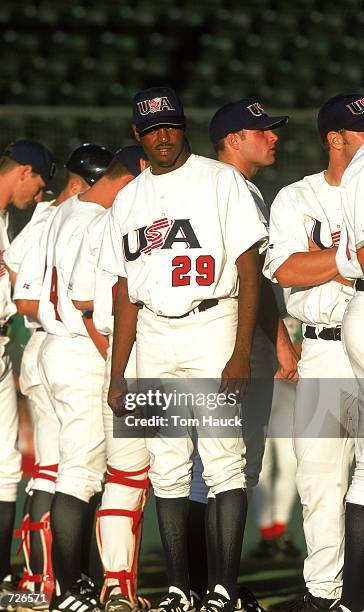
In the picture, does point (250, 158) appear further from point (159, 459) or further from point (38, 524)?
point (38, 524)

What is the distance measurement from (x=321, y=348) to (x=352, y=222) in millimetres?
559

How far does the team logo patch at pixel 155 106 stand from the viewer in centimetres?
362

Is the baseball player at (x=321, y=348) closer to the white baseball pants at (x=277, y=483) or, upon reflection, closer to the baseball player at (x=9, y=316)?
the baseball player at (x=9, y=316)

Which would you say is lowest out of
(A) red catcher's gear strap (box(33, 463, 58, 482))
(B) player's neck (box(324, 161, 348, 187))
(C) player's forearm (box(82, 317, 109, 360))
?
(A) red catcher's gear strap (box(33, 463, 58, 482))

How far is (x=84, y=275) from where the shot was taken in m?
4.14

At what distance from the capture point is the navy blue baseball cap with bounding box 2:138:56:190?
4785 mm

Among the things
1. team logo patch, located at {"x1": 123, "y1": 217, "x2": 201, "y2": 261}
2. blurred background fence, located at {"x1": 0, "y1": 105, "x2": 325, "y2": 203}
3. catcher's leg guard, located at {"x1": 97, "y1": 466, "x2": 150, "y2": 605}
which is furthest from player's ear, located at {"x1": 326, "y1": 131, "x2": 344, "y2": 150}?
blurred background fence, located at {"x1": 0, "y1": 105, "x2": 325, "y2": 203}

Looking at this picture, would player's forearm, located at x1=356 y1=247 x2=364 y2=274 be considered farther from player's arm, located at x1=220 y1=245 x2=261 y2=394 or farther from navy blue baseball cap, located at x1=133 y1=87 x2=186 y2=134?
navy blue baseball cap, located at x1=133 y1=87 x2=186 y2=134

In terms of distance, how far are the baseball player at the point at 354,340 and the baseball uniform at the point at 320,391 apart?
0.25 metres

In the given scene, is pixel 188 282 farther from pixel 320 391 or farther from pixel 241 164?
pixel 241 164

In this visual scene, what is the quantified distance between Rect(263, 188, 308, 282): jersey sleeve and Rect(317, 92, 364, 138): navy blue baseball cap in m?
0.28

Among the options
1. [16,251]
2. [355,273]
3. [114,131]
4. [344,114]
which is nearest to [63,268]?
[16,251]

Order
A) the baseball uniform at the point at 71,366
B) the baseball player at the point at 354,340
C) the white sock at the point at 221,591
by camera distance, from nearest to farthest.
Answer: the baseball player at the point at 354,340, the white sock at the point at 221,591, the baseball uniform at the point at 71,366

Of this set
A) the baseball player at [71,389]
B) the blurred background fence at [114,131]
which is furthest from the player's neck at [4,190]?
the blurred background fence at [114,131]
